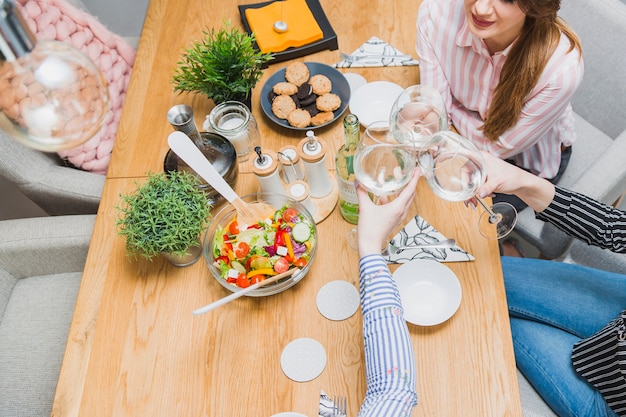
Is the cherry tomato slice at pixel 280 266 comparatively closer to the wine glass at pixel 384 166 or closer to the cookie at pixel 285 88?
the wine glass at pixel 384 166

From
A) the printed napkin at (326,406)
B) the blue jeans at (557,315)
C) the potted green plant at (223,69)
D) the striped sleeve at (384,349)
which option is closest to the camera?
the striped sleeve at (384,349)

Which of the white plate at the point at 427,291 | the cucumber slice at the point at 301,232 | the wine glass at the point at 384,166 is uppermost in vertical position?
the wine glass at the point at 384,166

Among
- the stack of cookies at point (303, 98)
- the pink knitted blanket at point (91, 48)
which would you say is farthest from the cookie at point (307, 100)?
the pink knitted blanket at point (91, 48)

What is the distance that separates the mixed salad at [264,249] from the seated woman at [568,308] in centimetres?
47

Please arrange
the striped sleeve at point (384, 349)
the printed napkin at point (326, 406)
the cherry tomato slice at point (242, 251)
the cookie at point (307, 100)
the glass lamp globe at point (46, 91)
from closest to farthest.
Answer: the glass lamp globe at point (46, 91) → the striped sleeve at point (384, 349) → the printed napkin at point (326, 406) → the cherry tomato slice at point (242, 251) → the cookie at point (307, 100)

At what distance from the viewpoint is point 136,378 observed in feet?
3.86

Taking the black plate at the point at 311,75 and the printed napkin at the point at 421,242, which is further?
the black plate at the point at 311,75

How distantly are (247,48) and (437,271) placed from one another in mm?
850

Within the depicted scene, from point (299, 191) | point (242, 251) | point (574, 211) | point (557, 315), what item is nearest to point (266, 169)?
point (299, 191)

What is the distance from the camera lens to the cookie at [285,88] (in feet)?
5.03

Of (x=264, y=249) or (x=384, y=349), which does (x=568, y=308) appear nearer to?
(x=384, y=349)

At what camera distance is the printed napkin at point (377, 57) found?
1.61 m

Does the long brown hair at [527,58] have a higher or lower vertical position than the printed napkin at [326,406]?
higher

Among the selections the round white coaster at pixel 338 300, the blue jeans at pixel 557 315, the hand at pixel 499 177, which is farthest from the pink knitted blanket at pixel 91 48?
the blue jeans at pixel 557 315
